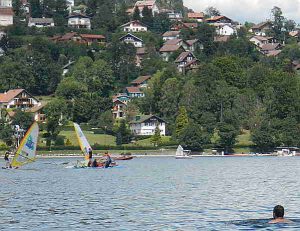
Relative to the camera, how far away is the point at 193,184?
87812 millimetres

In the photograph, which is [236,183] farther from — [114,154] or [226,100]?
[226,100]

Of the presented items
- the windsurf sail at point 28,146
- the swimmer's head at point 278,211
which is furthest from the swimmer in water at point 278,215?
the windsurf sail at point 28,146

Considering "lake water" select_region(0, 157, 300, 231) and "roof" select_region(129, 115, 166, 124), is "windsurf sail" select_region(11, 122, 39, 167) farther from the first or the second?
"roof" select_region(129, 115, 166, 124)

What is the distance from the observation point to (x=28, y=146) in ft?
348

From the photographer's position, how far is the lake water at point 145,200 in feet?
178

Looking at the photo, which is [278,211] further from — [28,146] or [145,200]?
[28,146]

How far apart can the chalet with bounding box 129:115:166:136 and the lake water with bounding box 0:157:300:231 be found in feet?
285

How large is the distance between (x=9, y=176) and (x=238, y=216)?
48.3 metres

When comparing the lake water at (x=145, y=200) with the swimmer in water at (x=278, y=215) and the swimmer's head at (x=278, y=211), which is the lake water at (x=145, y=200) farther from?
the swimmer's head at (x=278, y=211)

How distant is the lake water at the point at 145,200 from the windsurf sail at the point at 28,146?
210 cm

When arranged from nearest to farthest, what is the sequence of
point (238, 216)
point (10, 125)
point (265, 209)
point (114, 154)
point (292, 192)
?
point (238, 216) → point (265, 209) → point (292, 192) → point (114, 154) → point (10, 125)

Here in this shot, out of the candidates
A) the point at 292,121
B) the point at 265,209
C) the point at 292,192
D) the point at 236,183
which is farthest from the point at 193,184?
the point at 292,121

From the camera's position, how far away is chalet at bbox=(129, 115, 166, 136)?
7653 inches

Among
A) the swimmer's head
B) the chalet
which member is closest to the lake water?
the swimmer's head
